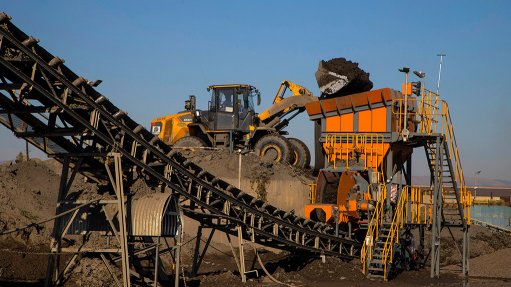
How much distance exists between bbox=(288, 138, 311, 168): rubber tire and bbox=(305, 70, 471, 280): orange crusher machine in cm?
726

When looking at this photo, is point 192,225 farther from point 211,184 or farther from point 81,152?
point 81,152

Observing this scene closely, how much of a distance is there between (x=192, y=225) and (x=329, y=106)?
6.64 m

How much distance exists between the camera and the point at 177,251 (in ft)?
51.5

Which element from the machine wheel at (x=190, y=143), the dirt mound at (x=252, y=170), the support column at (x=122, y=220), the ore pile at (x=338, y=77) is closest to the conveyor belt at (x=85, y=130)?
the support column at (x=122, y=220)

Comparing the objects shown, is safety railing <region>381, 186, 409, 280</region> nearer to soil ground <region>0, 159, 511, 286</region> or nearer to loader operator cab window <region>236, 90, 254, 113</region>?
soil ground <region>0, 159, 511, 286</region>

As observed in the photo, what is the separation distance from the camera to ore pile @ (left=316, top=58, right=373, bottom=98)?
24359 millimetres

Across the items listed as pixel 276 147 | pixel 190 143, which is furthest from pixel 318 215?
pixel 190 143

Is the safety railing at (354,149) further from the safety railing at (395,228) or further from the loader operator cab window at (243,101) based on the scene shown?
the loader operator cab window at (243,101)

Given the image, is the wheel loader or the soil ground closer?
the soil ground

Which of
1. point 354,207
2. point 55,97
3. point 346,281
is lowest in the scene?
point 346,281

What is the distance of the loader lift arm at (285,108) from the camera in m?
32.4

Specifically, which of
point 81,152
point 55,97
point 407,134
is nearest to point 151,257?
point 81,152

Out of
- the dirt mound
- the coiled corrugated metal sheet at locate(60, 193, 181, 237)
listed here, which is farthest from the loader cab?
the coiled corrugated metal sheet at locate(60, 193, 181, 237)

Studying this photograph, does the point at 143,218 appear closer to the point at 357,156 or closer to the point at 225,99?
the point at 357,156
